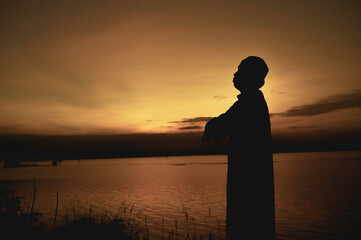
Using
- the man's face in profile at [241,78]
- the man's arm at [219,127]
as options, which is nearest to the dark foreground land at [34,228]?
the man's arm at [219,127]

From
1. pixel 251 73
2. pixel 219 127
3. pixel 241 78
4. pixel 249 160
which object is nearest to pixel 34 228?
pixel 219 127

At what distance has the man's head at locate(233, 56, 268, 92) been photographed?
164 inches

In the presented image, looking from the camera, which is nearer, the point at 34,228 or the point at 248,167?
the point at 248,167

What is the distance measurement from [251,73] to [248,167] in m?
1.32

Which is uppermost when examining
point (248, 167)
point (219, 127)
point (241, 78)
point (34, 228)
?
point (241, 78)

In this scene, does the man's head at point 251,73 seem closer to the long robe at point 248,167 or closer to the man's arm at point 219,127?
the long robe at point 248,167

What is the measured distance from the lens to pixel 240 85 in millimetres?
4254

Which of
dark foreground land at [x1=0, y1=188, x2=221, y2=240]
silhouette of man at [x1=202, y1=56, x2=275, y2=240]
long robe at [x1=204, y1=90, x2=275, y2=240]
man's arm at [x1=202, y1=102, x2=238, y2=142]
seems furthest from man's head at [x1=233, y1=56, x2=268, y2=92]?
dark foreground land at [x1=0, y1=188, x2=221, y2=240]

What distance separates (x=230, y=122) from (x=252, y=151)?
486 mm

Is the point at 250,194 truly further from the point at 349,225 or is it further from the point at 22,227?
the point at 349,225

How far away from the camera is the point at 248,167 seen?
13.0 feet

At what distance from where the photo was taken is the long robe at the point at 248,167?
3879mm

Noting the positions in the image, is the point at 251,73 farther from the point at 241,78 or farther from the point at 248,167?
the point at 248,167

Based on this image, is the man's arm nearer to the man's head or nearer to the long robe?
the long robe
